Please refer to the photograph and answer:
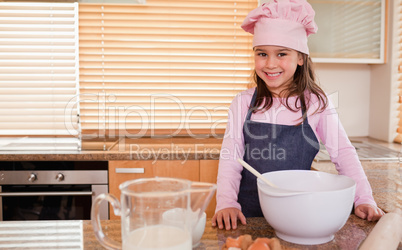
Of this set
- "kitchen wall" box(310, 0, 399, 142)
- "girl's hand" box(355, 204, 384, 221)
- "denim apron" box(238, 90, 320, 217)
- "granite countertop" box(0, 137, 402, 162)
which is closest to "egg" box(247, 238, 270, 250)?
"girl's hand" box(355, 204, 384, 221)

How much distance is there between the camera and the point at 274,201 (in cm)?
73

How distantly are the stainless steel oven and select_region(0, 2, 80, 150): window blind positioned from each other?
1.31 feet

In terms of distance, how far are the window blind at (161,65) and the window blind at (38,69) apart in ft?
0.29

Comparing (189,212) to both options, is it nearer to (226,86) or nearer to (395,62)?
(226,86)

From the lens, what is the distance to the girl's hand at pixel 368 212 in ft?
2.92

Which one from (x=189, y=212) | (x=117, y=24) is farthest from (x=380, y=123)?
(x=189, y=212)

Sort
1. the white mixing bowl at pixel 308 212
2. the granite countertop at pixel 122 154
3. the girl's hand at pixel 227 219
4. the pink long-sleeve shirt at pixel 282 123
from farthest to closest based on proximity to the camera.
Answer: the granite countertop at pixel 122 154 < the pink long-sleeve shirt at pixel 282 123 < the girl's hand at pixel 227 219 < the white mixing bowl at pixel 308 212

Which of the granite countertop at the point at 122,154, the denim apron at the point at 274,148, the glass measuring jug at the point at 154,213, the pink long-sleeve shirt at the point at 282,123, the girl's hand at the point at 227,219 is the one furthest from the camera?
the granite countertop at the point at 122,154

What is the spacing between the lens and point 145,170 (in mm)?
1912

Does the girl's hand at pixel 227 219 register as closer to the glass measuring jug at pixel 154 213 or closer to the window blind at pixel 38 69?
the glass measuring jug at pixel 154 213

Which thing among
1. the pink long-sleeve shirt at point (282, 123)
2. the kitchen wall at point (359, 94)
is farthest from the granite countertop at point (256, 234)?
the kitchen wall at point (359, 94)

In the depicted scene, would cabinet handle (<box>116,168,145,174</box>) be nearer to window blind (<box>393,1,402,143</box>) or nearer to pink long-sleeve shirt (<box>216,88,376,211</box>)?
pink long-sleeve shirt (<box>216,88,376,211</box>)

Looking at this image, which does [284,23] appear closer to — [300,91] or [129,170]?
[300,91]

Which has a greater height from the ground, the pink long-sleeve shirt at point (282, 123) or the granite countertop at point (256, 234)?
the pink long-sleeve shirt at point (282, 123)
